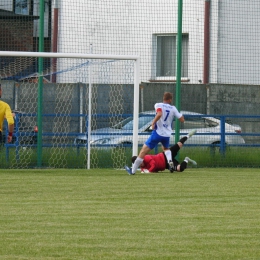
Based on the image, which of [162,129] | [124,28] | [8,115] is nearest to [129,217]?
[8,115]

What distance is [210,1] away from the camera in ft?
84.8

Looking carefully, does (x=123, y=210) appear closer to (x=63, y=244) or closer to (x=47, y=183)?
(x=63, y=244)

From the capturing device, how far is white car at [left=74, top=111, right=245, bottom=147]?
20.5 metres

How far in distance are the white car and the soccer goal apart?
29 millimetres

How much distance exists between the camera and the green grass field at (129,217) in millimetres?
7594

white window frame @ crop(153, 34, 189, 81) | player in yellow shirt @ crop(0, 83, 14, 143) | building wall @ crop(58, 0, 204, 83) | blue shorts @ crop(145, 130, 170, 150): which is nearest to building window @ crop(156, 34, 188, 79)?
white window frame @ crop(153, 34, 189, 81)

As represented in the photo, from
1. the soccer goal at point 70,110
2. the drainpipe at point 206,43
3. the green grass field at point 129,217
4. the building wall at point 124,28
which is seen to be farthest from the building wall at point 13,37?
the green grass field at point 129,217

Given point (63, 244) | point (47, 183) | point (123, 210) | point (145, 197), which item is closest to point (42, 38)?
point (47, 183)

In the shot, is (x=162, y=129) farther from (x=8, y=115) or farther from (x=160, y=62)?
(x=160, y=62)

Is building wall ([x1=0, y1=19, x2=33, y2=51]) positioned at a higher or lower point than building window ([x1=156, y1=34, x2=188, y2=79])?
higher

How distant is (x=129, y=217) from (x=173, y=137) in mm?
11436

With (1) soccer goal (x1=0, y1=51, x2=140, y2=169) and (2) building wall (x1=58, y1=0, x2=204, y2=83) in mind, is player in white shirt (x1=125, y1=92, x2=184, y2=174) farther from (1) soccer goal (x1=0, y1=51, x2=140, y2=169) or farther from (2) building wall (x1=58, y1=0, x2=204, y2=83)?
(2) building wall (x1=58, y1=0, x2=204, y2=83)

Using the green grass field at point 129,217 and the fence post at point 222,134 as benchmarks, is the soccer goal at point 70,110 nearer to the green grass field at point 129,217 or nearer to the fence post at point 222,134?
the fence post at point 222,134

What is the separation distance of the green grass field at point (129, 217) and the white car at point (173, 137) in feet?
13.0
